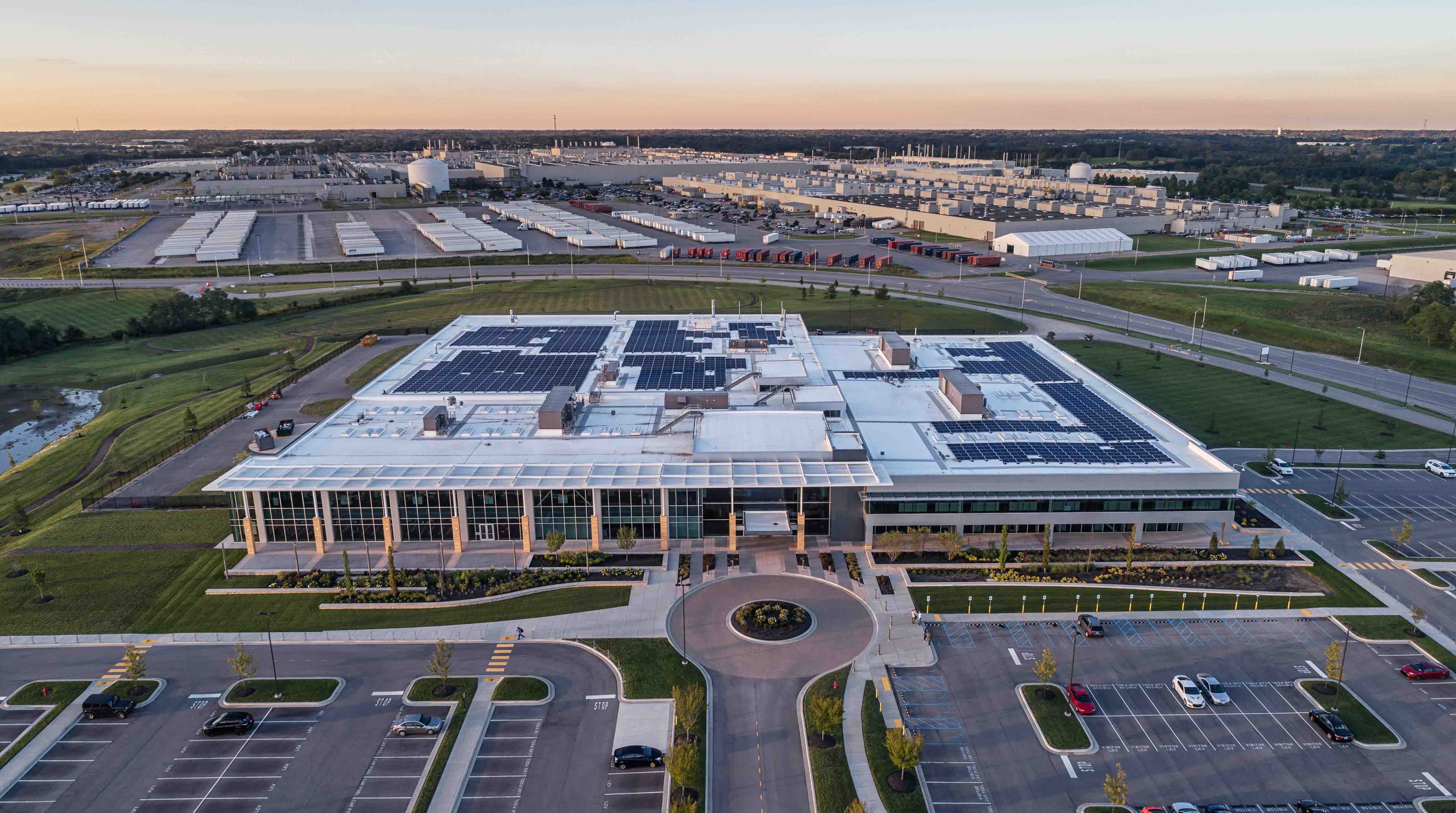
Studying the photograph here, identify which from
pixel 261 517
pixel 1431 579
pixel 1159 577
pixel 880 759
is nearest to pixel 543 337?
pixel 261 517

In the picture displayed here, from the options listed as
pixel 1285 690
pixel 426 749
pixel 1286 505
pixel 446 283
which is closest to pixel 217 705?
pixel 426 749

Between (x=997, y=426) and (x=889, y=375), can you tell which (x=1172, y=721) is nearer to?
(x=997, y=426)

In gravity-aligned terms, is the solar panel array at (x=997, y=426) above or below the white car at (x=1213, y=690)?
above

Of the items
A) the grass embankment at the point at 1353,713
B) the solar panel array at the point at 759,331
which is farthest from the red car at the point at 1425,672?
the solar panel array at the point at 759,331

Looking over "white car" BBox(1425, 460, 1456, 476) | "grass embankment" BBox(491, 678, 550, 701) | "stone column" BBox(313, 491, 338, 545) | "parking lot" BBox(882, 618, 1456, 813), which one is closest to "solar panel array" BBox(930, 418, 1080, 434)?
"parking lot" BBox(882, 618, 1456, 813)

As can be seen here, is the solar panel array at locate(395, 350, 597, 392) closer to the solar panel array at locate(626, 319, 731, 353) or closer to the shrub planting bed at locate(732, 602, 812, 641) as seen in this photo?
the solar panel array at locate(626, 319, 731, 353)

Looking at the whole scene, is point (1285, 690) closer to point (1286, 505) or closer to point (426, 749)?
Answer: point (1286, 505)

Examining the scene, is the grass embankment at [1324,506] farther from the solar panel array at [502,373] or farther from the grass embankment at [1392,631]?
the solar panel array at [502,373]
